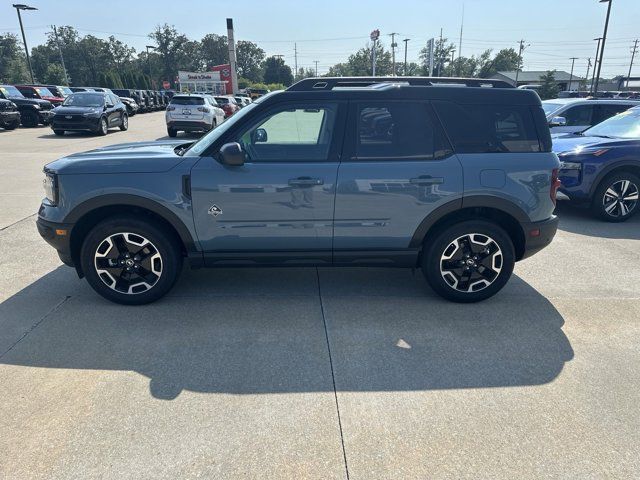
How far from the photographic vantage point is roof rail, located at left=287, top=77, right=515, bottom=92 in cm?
376

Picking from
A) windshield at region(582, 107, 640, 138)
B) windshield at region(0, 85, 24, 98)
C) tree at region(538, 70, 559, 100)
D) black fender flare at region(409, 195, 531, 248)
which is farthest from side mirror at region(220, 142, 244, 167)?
tree at region(538, 70, 559, 100)

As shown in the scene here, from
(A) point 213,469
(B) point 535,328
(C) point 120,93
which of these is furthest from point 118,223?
(C) point 120,93

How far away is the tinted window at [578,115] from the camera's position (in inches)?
396

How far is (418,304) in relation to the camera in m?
3.98

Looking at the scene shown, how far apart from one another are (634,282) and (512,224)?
1.70m

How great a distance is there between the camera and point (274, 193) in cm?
357

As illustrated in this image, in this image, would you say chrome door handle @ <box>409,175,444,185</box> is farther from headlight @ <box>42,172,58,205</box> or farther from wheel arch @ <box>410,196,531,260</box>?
headlight @ <box>42,172,58,205</box>

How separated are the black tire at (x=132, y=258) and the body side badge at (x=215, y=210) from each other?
1.46 ft

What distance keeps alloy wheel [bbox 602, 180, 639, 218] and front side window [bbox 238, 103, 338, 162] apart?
5.02 m

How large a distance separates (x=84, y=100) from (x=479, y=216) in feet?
60.6

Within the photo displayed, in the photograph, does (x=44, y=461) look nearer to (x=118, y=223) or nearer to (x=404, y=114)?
(x=118, y=223)

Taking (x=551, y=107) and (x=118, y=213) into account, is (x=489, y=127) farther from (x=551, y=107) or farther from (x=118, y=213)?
(x=551, y=107)

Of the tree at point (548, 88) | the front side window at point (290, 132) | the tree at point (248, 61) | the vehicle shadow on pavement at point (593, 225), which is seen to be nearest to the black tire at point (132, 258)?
the front side window at point (290, 132)

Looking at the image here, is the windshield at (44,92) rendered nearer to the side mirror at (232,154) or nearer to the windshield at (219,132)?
the windshield at (219,132)
